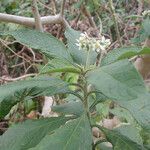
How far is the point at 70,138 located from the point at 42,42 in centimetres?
27

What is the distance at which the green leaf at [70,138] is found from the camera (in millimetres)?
1035

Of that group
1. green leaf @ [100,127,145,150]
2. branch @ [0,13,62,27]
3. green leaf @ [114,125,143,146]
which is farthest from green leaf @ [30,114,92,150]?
branch @ [0,13,62,27]

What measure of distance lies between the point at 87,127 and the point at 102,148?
25cm

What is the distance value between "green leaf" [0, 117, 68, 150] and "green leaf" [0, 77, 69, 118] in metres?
0.07

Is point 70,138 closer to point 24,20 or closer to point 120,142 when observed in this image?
point 120,142

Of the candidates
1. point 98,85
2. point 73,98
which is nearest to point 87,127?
point 98,85

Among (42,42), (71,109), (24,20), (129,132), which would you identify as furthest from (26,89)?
(24,20)

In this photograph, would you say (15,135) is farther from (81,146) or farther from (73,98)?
(73,98)

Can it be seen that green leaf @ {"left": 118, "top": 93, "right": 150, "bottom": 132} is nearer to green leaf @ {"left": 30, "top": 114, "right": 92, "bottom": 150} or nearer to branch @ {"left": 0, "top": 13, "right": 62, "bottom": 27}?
green leaf @ {"left": 30, "top": 114, "right": 92, "bottom": 150}

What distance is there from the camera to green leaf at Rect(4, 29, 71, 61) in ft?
3.73

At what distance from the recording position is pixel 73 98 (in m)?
1.66

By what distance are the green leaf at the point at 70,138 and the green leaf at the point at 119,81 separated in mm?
151

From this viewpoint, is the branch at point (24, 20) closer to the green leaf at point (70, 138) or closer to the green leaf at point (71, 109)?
the green leaf at point (71, 109)

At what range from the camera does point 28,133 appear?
118 centimetres
